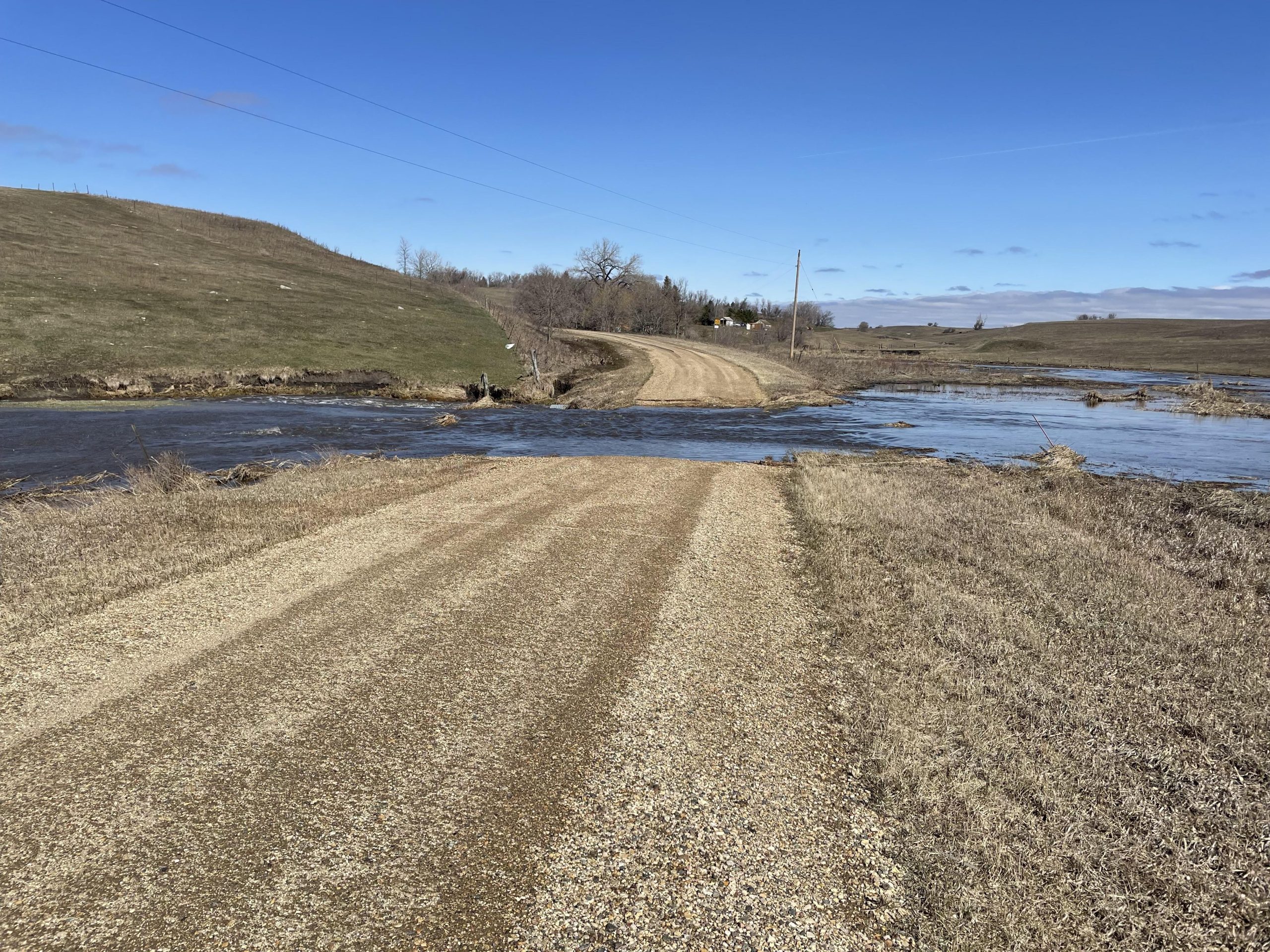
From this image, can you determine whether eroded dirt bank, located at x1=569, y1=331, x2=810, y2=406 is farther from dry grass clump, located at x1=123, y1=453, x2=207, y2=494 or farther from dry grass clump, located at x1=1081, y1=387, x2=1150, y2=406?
dry grass clump, located at x1=123, y1=453, x2=207, y2=494

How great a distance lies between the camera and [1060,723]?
5.56 meters

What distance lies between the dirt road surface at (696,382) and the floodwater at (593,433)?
80.1 inches

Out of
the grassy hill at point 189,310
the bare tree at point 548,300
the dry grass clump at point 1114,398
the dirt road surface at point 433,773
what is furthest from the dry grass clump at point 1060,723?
the bare tree at point 548,300

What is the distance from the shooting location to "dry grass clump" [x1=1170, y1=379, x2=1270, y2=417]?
34.8 m

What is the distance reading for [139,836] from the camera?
418cm

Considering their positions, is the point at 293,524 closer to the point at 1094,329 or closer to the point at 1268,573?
the point at 1268,573

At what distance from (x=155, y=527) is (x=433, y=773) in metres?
7.98

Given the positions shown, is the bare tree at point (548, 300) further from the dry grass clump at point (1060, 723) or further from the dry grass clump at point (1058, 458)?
the dry grass clump at point (1060, 723)

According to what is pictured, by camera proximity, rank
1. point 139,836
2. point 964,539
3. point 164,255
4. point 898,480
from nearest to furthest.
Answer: point 139,836 → point 964,539 → point 898,480 → point 164,255

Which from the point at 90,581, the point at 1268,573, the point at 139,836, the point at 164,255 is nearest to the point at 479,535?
the point at 90,581

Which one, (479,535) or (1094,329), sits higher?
(1094,329)

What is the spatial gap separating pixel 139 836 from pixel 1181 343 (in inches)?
5052

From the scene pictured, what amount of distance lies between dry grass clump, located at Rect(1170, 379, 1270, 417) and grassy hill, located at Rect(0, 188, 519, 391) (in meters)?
35.6

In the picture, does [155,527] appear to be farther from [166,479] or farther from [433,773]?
[433,773]
